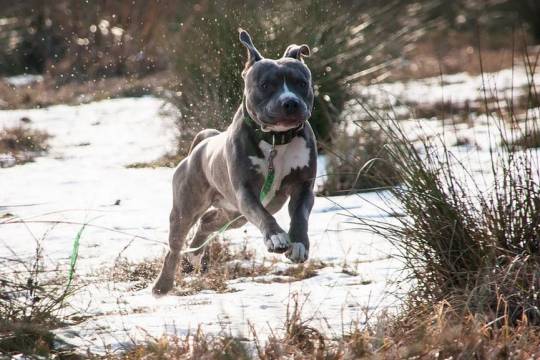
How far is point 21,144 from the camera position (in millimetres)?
10352

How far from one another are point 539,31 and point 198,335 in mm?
18789

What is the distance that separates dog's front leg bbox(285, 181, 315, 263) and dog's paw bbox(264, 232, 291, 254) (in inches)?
2.0

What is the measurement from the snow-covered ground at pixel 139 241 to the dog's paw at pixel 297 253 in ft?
0.62

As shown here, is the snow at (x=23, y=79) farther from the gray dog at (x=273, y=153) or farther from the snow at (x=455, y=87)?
the gray dog at (x=273, y=153)

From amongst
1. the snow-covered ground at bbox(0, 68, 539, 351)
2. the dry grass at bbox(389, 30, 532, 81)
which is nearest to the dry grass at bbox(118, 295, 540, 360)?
the snow-covered ground at bbox(0, 68, 539, 351)

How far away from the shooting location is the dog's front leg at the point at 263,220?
4422mm

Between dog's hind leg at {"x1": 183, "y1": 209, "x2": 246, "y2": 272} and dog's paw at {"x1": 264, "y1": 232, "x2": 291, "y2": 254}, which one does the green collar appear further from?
dog's hind leg at {"x1": 183, "y1": 209, "x2": 246, "y2": 272}

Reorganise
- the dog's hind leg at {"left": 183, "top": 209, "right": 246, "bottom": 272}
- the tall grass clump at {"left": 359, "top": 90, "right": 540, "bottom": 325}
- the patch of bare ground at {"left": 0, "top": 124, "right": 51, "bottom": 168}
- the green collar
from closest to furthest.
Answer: the tall grass clump at {"left": 359, "top": 90, "right": 540, "bottom": 325} < the green collar < the dog's hind leg at {"left": 183, "top": 209, "right": 246, "bottom": 272} < the patch of bare ground at {"left": 0, "top": 124, "right": 51, "bottom": 168}

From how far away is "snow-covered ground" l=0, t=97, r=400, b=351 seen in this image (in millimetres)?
4555

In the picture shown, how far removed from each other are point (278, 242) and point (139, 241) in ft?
8.86

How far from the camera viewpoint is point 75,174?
29.1 ft

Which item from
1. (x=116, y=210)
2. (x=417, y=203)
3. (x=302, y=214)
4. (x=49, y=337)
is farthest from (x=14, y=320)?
(x=116, y=210)

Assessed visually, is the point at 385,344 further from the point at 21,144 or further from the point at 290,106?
the point at 21,144

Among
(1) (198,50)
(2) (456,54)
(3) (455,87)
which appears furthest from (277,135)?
(2) (456,54)
